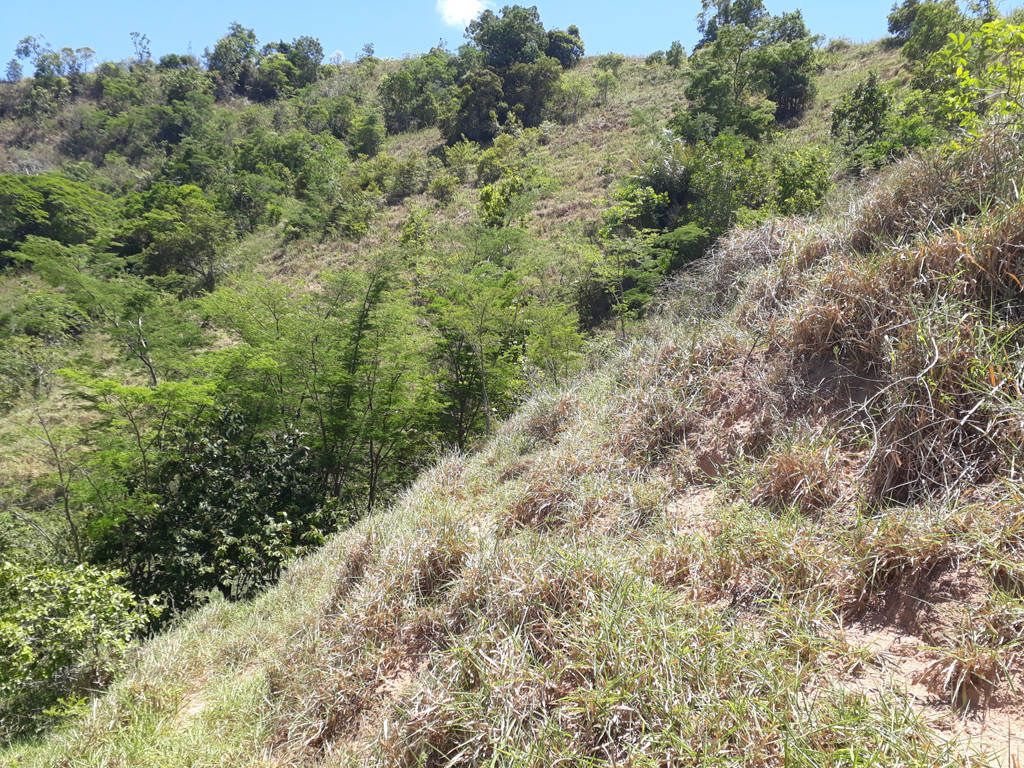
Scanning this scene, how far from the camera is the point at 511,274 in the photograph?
12562mm

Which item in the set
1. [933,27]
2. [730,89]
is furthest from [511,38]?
[933,27]

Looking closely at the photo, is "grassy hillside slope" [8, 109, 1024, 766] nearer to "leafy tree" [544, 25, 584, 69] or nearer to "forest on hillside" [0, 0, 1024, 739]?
"forest on hillside" [0, 0, 1024, 739]

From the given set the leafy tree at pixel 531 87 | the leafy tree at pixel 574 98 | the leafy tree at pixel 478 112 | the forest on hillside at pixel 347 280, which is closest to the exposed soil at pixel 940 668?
the forest on hillside at pixel 347 280

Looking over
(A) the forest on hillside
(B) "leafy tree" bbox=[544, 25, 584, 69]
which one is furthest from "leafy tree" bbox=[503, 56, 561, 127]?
(B) "leafy tree" bbox=[544, 25, 584, 69]

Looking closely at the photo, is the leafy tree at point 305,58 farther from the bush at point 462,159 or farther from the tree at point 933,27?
the tree at point 933,27

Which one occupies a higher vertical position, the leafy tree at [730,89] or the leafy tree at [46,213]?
the leafy tree at [46,213]

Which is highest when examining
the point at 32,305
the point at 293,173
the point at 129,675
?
the point at 293,173

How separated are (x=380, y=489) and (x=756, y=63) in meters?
26.0

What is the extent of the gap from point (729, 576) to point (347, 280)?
943cm

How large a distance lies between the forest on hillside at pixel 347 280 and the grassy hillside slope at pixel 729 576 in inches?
48.8

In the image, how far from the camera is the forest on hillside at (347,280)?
23.2 ft

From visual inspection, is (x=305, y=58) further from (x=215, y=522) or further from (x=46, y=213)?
(x=215, y=522)

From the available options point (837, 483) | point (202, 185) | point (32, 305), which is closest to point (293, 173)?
point (202, 185)

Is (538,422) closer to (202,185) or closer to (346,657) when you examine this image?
(346,657)
